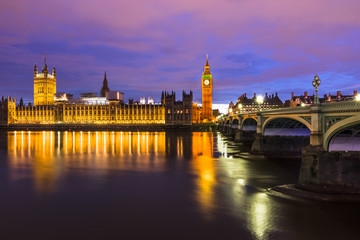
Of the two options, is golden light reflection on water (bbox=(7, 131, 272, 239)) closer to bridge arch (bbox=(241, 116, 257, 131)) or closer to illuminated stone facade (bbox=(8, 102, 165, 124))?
bridge arch (bbox=(241, 116, 257, 131))

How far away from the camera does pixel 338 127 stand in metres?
17.7

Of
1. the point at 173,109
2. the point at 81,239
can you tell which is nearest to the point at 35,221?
the point at 81,239

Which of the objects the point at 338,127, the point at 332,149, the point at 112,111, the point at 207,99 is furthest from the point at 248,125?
the point at 207,99

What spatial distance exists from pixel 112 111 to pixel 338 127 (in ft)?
512

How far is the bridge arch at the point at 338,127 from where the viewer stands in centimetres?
1607

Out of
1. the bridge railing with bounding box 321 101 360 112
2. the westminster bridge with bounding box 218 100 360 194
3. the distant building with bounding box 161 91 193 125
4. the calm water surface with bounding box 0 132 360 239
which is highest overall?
the distant building with bounding box 161 91 193 125

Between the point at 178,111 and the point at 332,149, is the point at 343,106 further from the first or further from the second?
the point at 178,111

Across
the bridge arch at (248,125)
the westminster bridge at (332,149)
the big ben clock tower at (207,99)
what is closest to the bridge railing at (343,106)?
the westminster bridge at (332,149)

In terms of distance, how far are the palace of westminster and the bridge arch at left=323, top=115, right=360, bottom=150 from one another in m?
133

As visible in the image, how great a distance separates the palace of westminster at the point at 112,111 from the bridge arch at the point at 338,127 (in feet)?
435

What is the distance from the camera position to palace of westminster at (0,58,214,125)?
154m

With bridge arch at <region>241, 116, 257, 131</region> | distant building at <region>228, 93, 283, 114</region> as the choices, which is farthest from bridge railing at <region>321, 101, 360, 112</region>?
distant building at <region>228, 93, 283, 114</region>

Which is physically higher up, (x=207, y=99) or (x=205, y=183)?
(x=207, y=99)

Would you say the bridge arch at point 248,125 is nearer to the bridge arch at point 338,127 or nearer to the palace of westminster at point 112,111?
the bridge arch at point 338,127
